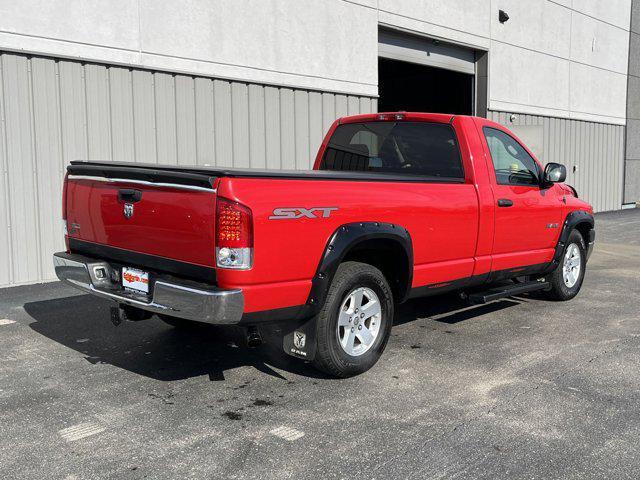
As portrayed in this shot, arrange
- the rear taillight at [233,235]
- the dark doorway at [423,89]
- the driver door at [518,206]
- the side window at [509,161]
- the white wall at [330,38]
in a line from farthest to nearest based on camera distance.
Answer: the dark doorway at [423,89] < the white wall at [330,38] < the side window at [509,161] < the driver door at [518,206] < the rear taillight at [233,235]

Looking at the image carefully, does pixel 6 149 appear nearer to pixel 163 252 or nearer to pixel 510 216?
pixel 163 252

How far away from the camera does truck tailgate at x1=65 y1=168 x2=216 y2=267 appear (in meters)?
4.13

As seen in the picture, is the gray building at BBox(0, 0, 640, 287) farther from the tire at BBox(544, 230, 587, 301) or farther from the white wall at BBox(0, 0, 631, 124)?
the tire at BBox(544, 230, 587, 301)

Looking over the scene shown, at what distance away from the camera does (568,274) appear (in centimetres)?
772

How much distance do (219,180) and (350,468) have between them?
181cm

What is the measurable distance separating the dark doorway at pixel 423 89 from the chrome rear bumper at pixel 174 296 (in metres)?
11.6

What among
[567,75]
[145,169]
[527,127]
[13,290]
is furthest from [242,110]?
[567,75]

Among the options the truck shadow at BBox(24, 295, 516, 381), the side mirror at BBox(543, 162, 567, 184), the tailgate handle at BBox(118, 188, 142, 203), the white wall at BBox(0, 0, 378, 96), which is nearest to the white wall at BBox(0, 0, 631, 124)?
the white wall at BBox(0, 0, 378, 96)

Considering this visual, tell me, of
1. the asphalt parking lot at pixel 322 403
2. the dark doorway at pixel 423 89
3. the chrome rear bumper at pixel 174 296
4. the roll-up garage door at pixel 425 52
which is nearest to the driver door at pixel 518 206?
the asphalt parking lot at pixel 322 403

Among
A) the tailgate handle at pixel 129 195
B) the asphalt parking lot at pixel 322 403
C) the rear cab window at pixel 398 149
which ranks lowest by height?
the asphalt parking lot at pixel 322 403

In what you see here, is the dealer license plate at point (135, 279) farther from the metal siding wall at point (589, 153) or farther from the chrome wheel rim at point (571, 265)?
the metal siding wall at point (589, 153)

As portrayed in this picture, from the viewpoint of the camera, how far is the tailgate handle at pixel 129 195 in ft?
14.9

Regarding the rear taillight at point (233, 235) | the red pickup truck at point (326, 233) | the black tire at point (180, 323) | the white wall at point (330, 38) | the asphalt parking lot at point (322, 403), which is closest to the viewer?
the asphalt parking lot at point (322, 403)

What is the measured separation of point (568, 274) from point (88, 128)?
6290 millimetres
